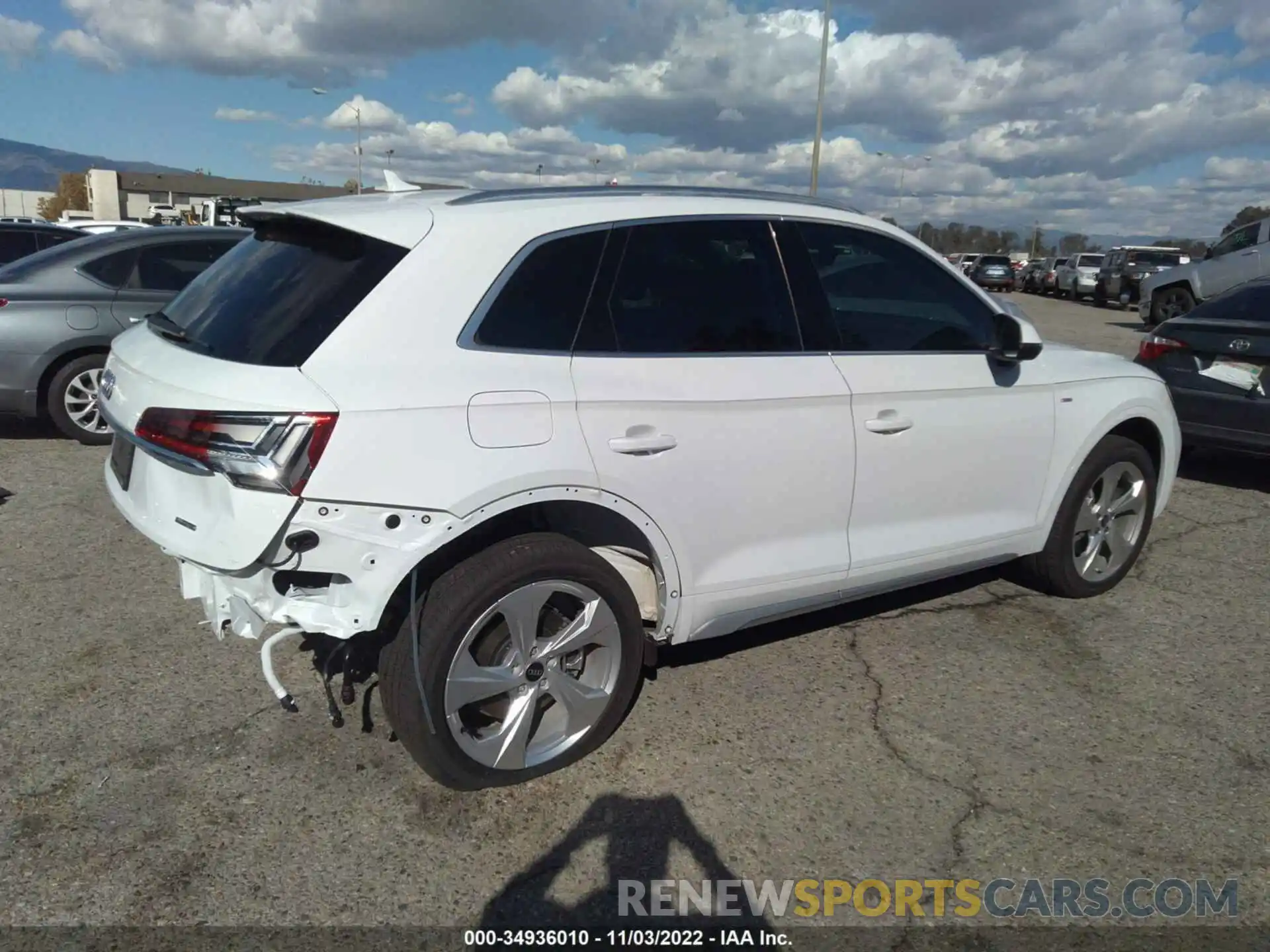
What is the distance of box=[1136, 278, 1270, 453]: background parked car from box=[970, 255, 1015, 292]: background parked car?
33.3 meters

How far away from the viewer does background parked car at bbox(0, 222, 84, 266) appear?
9.80m

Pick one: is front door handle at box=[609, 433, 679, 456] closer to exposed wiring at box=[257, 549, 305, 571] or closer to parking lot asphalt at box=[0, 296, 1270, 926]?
exposed wiring at box=[257, 549, 305, 571]

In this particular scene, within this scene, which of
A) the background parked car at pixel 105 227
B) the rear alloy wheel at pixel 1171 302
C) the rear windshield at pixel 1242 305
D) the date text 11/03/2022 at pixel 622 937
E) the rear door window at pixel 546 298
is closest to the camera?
the date text 11/03/2022 at pixel 622 937

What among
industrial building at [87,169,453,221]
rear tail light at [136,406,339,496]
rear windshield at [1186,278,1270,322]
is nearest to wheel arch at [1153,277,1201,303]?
rear windshield at [1186,278,1270,322]

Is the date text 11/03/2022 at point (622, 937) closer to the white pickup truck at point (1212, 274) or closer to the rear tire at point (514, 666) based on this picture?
the rear tire at point (514, 666)

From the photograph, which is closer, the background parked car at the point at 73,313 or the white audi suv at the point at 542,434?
the white audi suv at the point at 542,434

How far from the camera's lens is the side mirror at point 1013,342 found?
3.94 metres

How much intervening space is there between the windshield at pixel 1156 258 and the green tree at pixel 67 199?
263ft

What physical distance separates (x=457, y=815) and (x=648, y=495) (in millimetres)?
1156

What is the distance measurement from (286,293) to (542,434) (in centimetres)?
90

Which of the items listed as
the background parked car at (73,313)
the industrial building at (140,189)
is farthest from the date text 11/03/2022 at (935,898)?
the industrial building at (140,189)

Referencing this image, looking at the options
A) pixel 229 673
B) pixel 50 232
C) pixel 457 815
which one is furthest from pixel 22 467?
pixel 457 815

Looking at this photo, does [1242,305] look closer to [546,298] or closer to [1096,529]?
[1096,529]

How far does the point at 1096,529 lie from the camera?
4.68 meters
